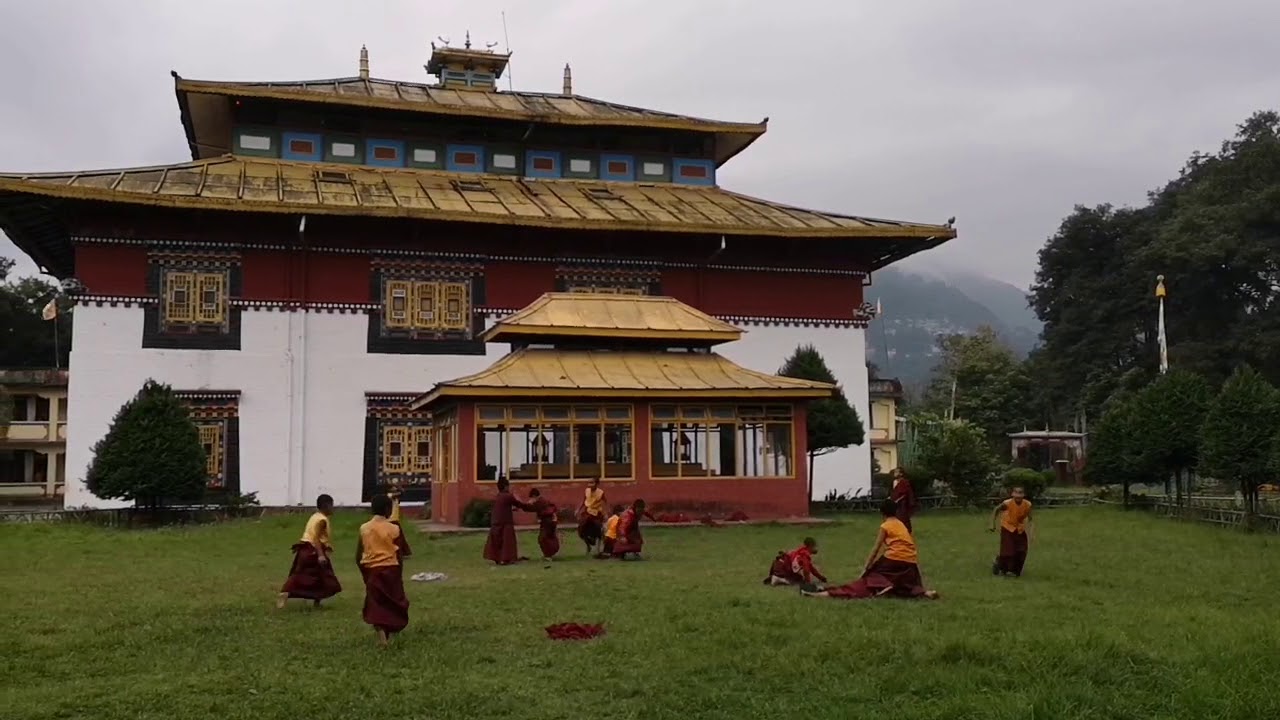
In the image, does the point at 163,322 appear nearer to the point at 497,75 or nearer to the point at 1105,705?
the point at 497,75

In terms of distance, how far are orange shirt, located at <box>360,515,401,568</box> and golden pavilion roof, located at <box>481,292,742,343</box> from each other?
512 inches

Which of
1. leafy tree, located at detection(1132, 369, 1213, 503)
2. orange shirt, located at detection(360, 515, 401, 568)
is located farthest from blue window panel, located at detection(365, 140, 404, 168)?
orange shirt, located at detection(360, 515, 401, 568)

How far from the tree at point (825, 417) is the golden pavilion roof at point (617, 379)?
449cm

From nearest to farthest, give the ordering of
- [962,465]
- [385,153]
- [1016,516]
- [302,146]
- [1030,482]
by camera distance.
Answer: [1016,516]
[962,465]
[1030,482]
[302,146]
[385,153]

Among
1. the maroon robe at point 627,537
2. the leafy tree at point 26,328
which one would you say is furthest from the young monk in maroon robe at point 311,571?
the leafy tree at point 26,328

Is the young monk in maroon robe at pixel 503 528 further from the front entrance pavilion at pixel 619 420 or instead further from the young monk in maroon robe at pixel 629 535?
the front entrance pavilion at pixel 619 420

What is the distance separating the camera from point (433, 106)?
31094mm

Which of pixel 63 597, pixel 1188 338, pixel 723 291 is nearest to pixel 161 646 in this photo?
pixel 63 597

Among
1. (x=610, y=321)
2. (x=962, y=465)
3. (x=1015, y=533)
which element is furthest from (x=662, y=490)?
(x=1015, y=533)

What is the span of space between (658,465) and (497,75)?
66.4 feet

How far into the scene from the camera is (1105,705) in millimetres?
7359

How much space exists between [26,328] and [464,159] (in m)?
28.9

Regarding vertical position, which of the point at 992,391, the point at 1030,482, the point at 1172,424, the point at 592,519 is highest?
the point at 992,391

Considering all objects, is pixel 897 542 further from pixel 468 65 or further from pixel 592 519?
pixel 468 65
